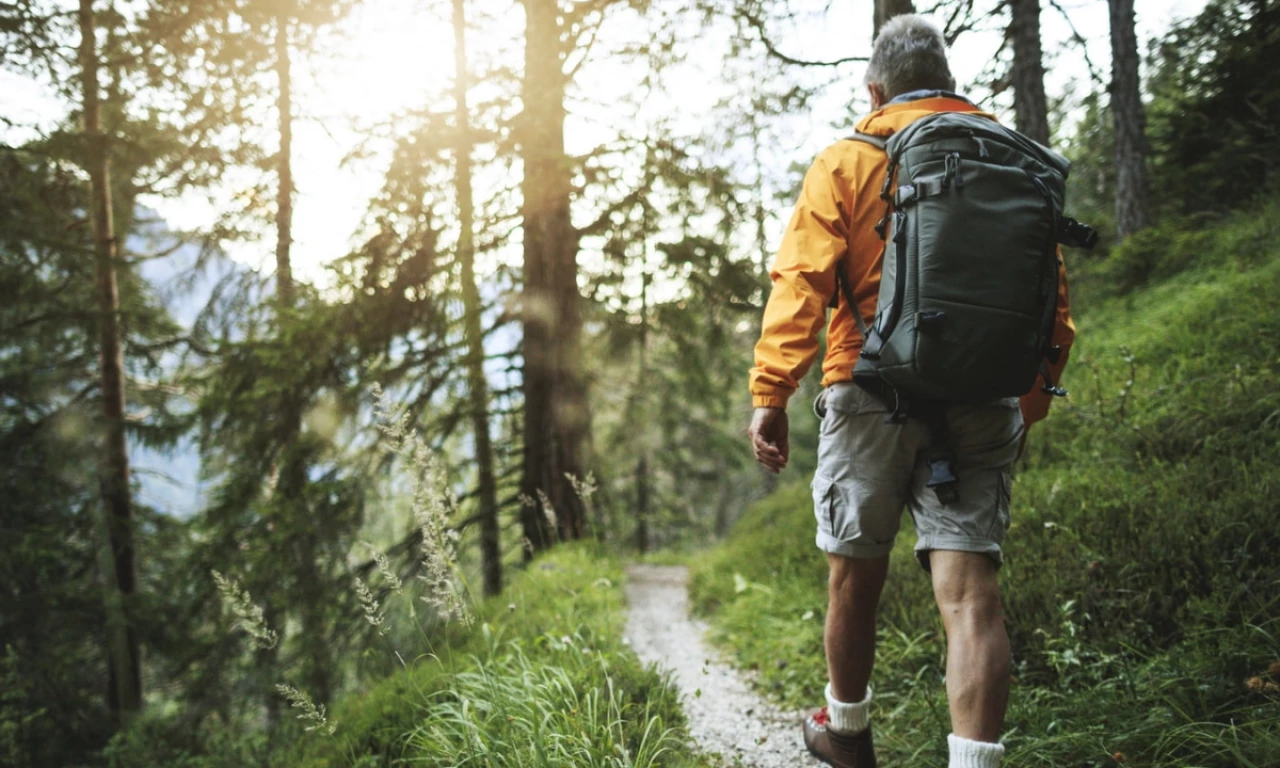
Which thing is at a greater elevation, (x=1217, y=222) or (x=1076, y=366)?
(x=1217, y=222)

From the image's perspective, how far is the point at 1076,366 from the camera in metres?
6.16

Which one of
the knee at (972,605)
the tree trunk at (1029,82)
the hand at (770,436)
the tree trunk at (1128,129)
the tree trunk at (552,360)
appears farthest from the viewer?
the tree trunk at (1128,129)

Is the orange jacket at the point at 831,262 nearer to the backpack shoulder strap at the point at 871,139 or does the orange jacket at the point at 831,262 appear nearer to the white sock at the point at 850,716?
the backpack shoulder strap at the point at 871,139

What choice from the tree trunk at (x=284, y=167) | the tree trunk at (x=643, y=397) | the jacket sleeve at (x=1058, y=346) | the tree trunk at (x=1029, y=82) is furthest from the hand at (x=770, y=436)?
the tree trunk at (x=284, y=167)

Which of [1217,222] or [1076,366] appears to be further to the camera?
[1217,222]

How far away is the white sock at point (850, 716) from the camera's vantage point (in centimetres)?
223

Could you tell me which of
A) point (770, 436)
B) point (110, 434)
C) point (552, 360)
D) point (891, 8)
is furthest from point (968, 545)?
point (110, 434)

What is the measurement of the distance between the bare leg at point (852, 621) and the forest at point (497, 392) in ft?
1.51

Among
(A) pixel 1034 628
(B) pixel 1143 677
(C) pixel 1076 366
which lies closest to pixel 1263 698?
(B) pixel 1143 677

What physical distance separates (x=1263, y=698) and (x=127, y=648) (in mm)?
11840

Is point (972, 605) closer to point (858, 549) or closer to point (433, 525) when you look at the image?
point (858, 549)

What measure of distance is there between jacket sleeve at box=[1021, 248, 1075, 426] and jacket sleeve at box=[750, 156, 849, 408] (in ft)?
2.11

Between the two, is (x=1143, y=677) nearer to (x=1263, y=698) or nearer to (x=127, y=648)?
(x=1263, y=698)

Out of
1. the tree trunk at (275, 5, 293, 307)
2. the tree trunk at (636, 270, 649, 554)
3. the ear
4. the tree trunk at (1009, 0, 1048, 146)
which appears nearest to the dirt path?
the ear
